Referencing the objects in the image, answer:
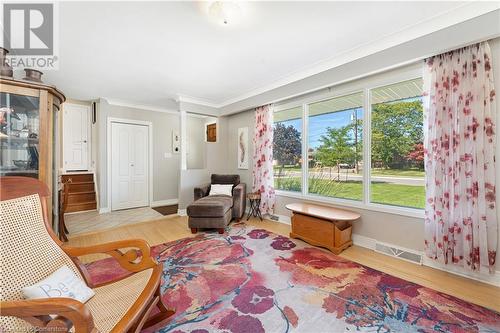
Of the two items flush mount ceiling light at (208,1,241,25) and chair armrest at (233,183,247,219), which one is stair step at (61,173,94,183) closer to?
chair armrest at (233,183,247,219)

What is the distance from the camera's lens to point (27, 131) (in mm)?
2064

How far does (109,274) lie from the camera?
2.21m

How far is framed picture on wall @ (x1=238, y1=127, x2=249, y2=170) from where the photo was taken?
Result: 475 centimetres

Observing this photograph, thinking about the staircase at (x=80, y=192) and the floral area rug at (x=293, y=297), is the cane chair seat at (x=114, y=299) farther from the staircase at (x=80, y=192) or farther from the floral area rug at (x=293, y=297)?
the staircase at (x=80, y=192)

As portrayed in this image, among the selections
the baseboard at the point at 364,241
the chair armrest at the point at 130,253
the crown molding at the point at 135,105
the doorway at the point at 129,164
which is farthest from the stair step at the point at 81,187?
the baseboard at the point at 364,241

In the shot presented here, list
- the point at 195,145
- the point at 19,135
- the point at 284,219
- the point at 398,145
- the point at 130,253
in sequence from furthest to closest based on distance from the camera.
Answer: the point at 195,145
the point at 284,219
the point at 398,145
the point at 19,135
the point at 130,253

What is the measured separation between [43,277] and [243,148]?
389 centimetres

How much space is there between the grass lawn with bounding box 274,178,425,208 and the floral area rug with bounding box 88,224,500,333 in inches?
37.9

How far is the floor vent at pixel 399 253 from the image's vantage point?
95.1 inches

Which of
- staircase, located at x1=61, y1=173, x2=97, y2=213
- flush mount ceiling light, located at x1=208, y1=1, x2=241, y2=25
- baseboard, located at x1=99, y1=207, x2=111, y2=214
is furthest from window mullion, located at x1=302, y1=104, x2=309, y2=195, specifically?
staircase, located at x1=61, y1=173, x2=97, y2=213

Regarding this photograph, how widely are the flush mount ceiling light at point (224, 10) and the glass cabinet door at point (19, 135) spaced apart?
182cm

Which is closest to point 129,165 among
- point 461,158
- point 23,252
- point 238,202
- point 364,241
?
point 238,202

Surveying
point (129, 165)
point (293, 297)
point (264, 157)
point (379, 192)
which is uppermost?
point (264, 157)

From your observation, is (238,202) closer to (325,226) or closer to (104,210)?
(325,226)
